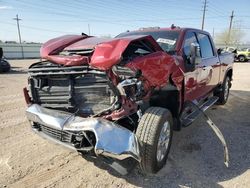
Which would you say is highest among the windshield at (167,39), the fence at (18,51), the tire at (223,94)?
the windshield at (167,39)

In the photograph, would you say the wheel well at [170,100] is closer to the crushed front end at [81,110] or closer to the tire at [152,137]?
the tire at [152,137]

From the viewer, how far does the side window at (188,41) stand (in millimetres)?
4412

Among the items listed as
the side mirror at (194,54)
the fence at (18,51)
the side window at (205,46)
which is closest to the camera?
the side mirror at (194,54)

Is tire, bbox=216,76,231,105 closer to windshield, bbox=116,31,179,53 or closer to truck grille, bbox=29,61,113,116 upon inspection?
windshield, bbox=116,31,179,53

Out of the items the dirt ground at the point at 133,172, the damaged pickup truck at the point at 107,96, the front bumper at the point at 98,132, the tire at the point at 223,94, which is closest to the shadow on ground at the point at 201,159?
the dirt ground at the point at 133,172

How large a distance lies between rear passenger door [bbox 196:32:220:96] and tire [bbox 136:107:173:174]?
184 centimetres

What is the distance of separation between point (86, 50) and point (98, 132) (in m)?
1.12

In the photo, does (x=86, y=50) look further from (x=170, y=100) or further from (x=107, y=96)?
(x=170, y=100)

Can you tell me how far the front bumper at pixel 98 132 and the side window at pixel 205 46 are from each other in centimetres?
313

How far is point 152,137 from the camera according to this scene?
118 inches

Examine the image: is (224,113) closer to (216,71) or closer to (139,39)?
(216,71)

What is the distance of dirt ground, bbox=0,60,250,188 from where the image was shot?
325 cm

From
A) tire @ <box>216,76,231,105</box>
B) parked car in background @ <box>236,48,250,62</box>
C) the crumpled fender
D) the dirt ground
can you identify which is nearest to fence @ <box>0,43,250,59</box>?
parked car in background @ <box>236,48,250,62</box>

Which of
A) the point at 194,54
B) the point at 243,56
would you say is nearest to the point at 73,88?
the point at 194,54
